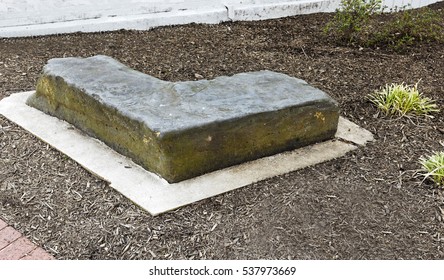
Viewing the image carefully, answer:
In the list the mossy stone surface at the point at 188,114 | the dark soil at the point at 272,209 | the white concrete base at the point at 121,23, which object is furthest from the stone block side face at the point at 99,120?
the white concrete base at the point at 121,23

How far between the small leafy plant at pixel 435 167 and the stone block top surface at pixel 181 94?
0.69 m

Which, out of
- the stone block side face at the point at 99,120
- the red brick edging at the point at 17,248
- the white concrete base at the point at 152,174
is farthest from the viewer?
the stone block side face at the point at 99,120

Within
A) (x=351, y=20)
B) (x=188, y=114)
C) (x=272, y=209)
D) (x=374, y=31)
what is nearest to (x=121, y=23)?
(x=351, y=20)

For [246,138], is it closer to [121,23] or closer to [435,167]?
[435,167]

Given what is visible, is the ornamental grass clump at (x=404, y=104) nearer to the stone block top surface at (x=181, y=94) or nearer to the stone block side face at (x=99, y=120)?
the stone block top surface at (x=181, y=94)

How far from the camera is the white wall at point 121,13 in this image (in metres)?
5.96

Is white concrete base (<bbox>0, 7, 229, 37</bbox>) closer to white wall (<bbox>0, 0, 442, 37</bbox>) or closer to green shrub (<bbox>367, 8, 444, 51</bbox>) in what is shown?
white wall (<bbox>0, 0, 442, 37</bbox>)

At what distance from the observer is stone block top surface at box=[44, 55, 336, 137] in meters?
3.40

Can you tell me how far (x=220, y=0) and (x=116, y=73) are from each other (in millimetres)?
2984

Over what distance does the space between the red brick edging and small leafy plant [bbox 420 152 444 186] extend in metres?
2.16

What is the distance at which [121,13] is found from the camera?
20.9ft

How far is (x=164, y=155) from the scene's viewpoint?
328 centimetres

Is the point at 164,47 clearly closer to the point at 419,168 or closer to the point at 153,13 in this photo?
the point at 153,13

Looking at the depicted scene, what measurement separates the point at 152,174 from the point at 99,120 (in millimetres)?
570
